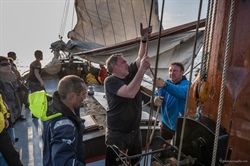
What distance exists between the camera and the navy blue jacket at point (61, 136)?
1277mm

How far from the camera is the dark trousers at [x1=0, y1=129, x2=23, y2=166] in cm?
207

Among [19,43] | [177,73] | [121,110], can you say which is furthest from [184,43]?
[19,43]

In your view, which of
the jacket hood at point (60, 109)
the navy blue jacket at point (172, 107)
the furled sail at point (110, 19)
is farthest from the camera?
the furled sail at point (110, 19)

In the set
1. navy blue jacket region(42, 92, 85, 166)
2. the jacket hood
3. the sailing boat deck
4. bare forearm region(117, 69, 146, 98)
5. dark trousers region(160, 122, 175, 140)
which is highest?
bare forearm region(117, 69, 146, 98)

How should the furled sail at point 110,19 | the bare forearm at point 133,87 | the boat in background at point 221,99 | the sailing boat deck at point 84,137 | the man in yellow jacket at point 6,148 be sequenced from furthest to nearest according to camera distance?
the furled sail at point 110,19, the sailing boat deck at point 84,137, the man in yellow jacket at point 6,148, the bare forearm at point 133,87, the boat in background at point 221,99

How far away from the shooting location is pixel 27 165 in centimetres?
290

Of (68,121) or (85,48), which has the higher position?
(85,48)

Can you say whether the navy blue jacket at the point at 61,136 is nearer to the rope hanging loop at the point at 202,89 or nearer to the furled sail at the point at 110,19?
the rope hanging loop at the point at 202,89

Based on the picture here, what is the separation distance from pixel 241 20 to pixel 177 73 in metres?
1.61

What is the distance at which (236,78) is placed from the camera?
98 cm

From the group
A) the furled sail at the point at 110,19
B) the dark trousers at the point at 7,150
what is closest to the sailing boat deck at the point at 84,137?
the dark trousers at the point at 7,150

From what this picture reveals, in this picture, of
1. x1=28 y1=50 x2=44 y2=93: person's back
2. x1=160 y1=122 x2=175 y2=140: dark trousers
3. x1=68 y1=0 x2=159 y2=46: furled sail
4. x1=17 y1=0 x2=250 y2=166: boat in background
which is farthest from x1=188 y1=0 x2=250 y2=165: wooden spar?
x1=68 y1=0 x2=159 y2=46: furled sail

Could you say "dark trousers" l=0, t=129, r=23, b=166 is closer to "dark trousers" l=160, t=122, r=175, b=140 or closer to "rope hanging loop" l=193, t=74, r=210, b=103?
"dark trousers" l=160, t=122, r=175, b=140

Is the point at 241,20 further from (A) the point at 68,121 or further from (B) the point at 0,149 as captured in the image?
(B) the point at 0,149
